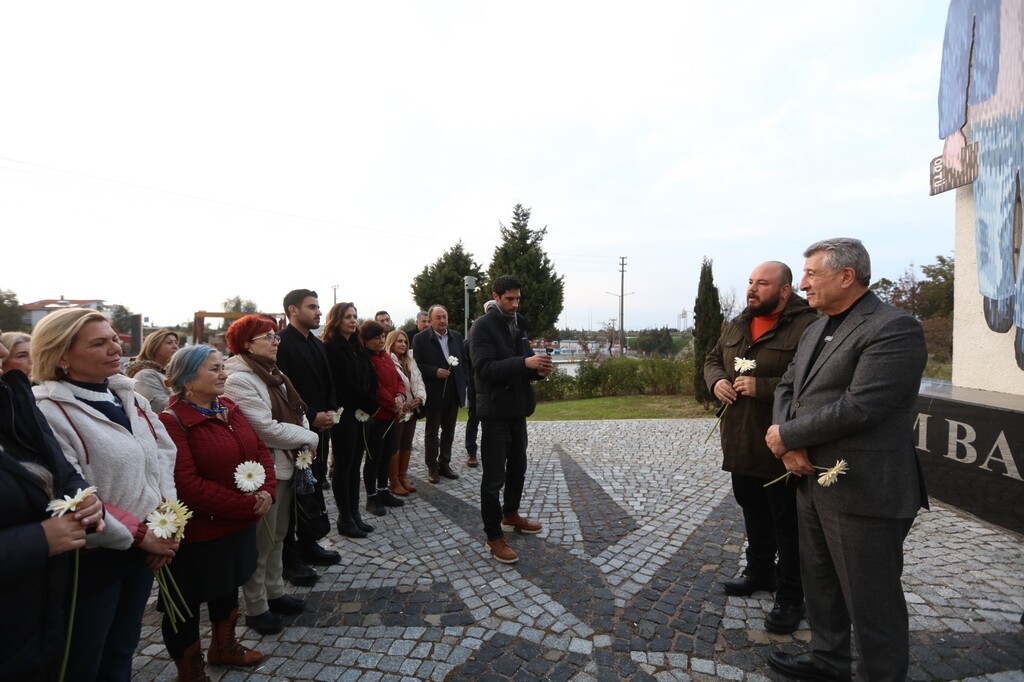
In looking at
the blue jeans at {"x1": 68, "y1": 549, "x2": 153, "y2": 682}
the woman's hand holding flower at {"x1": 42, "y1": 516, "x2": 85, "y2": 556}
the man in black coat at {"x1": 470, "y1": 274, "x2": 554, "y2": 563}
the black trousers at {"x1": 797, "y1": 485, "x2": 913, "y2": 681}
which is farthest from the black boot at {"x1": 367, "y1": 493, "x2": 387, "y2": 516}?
the black trousers at {"x1": 797, "y1": 485, "x2": 913, "y2": 681}

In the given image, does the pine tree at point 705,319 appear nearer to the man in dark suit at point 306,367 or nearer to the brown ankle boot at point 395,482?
the brown ankle boot at point 395,482

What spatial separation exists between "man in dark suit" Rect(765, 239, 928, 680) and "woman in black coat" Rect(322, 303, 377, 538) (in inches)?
132

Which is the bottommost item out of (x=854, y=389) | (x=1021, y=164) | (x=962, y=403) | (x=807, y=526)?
(x=807, y=526)

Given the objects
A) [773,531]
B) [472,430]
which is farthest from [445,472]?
[773,531]

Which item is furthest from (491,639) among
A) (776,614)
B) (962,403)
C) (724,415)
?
(962,403)

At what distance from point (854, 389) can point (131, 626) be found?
11.3ft

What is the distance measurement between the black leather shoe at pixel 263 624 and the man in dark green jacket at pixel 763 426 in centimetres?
297

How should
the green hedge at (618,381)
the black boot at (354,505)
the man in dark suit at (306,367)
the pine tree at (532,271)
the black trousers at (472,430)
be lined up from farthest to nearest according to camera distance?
the pine tree at (532,271) < the green hedge at (618,381) < the black trousers at (472,430) < the black boot at (354,505) < the man in dark suit at (306,367)

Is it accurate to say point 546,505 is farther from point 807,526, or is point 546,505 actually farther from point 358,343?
point 807,526

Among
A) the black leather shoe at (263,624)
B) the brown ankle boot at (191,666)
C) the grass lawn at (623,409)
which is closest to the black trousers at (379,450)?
the black leather shoe at (263,624)

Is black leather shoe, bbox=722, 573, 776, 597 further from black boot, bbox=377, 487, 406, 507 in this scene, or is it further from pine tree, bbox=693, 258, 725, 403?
pine tree, bbox=693, 258, 725, 403

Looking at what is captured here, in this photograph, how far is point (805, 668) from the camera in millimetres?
2547

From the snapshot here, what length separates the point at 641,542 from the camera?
4.32 meters

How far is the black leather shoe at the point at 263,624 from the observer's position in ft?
9.84
